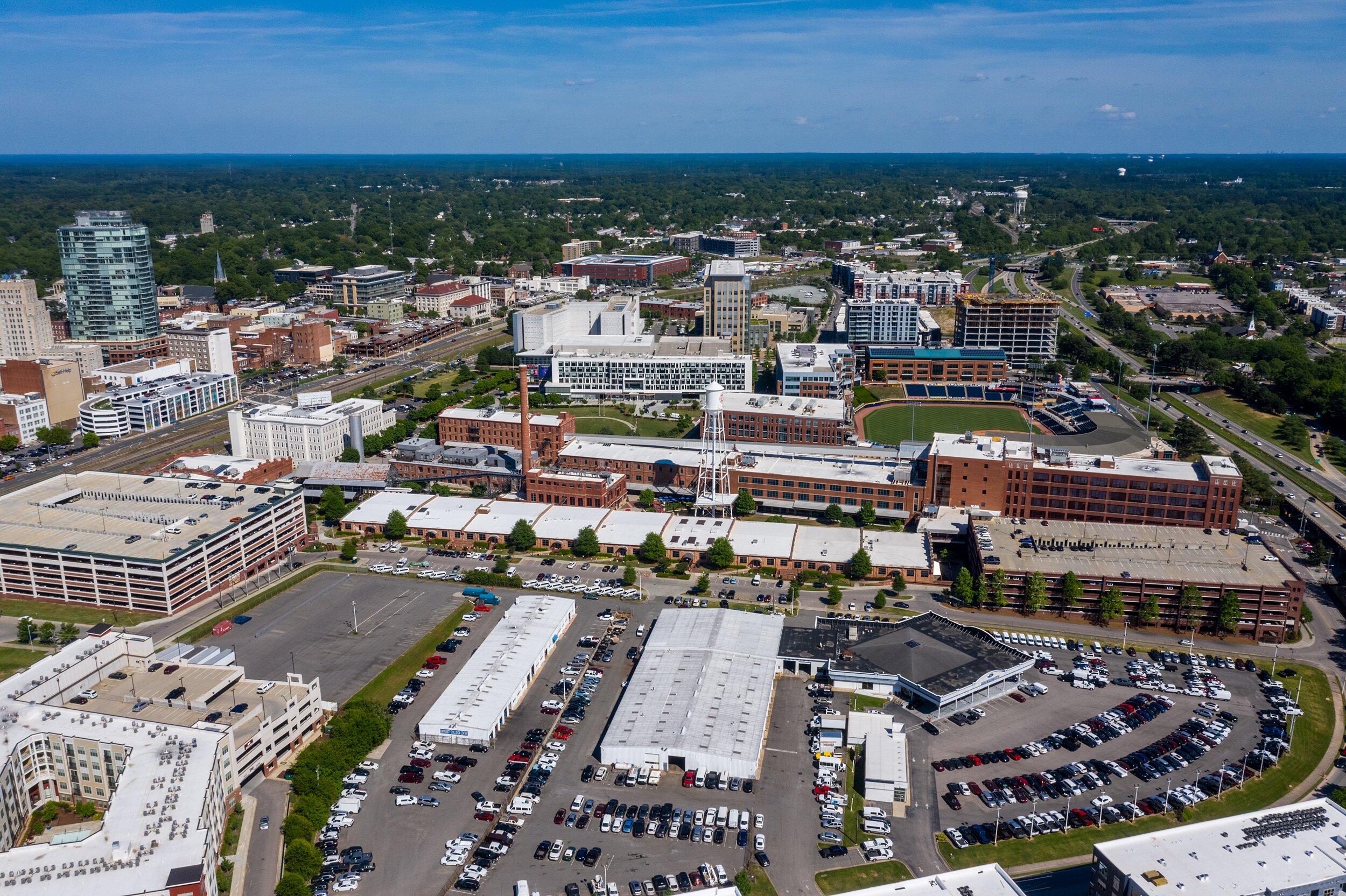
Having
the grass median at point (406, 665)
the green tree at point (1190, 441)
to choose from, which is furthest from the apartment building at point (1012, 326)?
the grass median at point (406, 665)

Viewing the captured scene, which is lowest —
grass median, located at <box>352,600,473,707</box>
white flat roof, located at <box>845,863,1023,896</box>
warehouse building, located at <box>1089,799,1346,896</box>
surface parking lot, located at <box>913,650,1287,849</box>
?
surface parking lot, located at <box>913,650,1287,849</box>

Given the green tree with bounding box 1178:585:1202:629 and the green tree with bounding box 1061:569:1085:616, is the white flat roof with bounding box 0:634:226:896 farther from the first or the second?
the green tree with bounding box 1178:585:1202:629

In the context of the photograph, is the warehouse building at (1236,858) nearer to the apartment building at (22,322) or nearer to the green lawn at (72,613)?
the green lawn at (72,613)

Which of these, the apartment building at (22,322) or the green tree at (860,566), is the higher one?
the apartment building at (22,322)

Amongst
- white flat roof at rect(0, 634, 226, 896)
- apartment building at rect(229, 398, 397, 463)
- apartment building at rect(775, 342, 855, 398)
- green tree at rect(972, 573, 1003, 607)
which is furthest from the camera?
apartment building at rect(775, 342, 855, 398)

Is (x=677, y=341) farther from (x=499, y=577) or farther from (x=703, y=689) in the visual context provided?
(x=703, y=689)

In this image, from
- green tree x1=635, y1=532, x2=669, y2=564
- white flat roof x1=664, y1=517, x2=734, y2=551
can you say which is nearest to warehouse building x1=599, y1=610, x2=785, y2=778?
green tree x1=635, y1=532, x2=669, y2=564

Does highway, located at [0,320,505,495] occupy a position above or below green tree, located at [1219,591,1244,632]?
above

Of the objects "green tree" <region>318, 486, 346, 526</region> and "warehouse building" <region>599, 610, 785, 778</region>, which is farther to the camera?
"green tree" <region>318, 486, 346, 526</region>
